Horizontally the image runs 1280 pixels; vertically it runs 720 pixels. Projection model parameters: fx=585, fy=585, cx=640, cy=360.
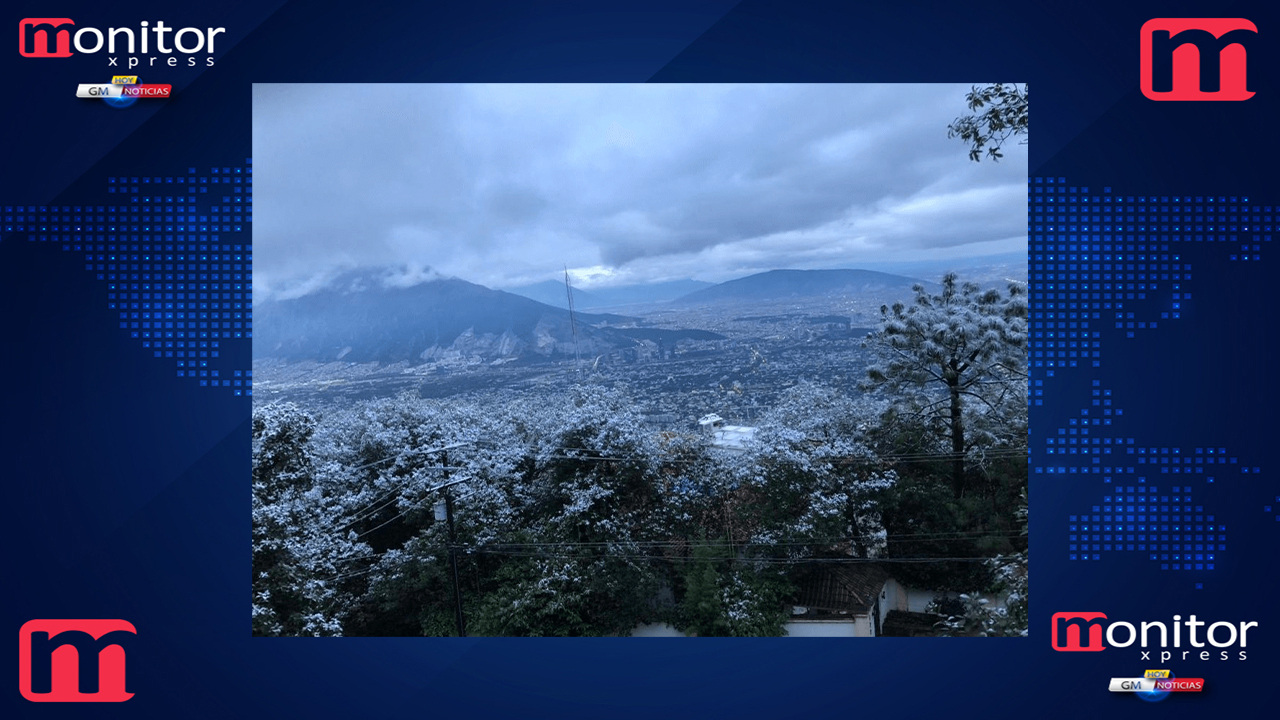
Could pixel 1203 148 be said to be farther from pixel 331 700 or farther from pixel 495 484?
pixel 331 700

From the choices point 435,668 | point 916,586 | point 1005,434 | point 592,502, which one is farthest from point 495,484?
point 1005,434

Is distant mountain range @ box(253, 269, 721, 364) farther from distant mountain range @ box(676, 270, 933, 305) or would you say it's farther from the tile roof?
the tile roof

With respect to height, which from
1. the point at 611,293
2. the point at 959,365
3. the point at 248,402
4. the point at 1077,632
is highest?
the point at 611,293

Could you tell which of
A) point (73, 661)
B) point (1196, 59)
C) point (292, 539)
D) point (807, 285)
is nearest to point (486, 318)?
point (292, 539)

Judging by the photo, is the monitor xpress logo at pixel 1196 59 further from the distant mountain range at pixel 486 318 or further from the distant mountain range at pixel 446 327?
the distant mountain range at pixel 446 327

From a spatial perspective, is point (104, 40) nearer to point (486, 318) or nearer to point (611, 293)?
point (486, 318)
